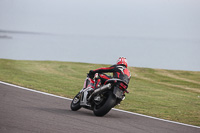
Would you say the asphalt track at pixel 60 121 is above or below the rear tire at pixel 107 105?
below

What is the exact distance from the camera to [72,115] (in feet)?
30.3

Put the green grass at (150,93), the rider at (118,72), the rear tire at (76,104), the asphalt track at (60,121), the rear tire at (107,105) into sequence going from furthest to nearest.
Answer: the green grass at (150,93), the rear tire at (76,104), the rider at (118,72), the rear tire at (107,105), the asphalt track at (60,121)

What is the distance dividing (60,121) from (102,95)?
171 centimetres

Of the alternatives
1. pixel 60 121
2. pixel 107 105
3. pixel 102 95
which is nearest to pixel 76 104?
pixel 102 95

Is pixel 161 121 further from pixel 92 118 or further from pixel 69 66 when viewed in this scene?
pixel 69 66

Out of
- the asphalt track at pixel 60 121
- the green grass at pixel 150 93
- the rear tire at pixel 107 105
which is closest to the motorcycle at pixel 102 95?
the rear tire at pixel 107 105

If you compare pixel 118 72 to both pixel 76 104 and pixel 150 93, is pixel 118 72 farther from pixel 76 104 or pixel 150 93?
pixel 150 93

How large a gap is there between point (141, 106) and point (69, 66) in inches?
526

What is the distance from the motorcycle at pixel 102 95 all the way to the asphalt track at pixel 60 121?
306 millimetres

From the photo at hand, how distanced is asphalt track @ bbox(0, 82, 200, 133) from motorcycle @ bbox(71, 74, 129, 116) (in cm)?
31

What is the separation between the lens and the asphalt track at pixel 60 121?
7.33 metres

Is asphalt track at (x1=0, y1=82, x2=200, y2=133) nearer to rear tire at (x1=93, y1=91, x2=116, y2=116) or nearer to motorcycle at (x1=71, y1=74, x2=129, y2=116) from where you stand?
rear tire at (x1=93, y1=91, x2=116, y2=116)

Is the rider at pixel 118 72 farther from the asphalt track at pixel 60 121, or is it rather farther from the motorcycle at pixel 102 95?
the asphalt track at pixel 60 121

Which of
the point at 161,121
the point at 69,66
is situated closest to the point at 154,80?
the point at 69,66
